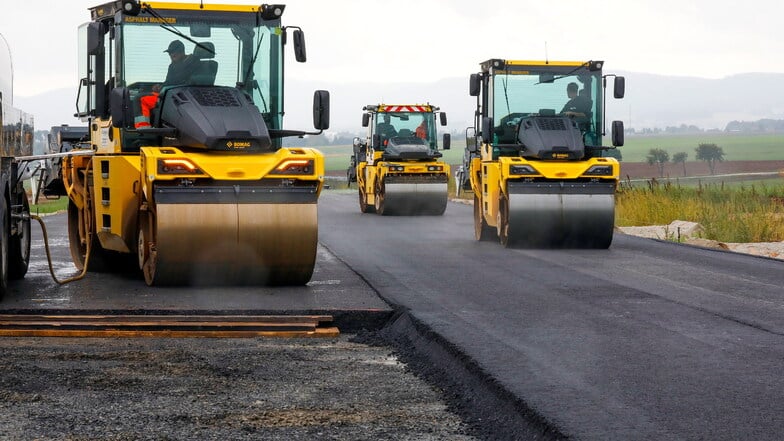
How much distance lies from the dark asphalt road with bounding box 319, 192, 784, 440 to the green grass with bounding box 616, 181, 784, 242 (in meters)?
2.85

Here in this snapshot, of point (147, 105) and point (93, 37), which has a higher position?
point (93, 37)

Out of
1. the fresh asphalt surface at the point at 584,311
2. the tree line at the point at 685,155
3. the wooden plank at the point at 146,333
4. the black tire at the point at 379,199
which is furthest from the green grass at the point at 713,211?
the tree line at the point at 685,155

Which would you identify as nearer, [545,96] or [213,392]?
[213,392]

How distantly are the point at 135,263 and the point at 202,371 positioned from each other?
6374 mm

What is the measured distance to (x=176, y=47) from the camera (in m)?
12.3

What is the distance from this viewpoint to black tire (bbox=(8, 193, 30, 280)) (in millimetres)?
11969

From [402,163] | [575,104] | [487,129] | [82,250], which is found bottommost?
[82,250]

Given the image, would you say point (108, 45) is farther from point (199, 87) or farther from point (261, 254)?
point (261, 254)

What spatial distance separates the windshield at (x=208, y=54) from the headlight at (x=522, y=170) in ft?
15.7

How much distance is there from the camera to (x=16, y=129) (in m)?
12.2

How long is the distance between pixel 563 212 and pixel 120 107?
22.6ft

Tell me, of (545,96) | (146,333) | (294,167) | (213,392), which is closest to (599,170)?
(545,96)

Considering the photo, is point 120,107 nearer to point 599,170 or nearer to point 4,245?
point 4,245

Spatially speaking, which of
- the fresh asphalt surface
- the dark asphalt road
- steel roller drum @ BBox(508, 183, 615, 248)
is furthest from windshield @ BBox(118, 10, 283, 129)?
steel roller drum @ BBox(508, 183, 615, 248)
